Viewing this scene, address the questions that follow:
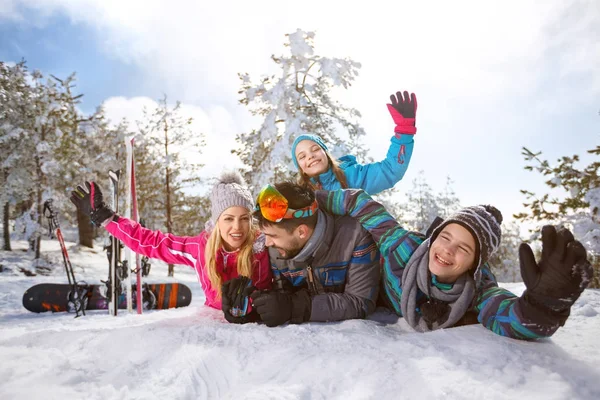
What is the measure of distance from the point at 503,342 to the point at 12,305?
1055 centimetres

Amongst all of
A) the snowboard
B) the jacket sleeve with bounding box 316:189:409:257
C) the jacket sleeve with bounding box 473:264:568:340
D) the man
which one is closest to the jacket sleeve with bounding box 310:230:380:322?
the man

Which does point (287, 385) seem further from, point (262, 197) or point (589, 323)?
point (589, 323)

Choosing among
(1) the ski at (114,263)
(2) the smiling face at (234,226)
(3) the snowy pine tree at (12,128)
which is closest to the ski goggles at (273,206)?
(2) the smiling face at (234,226)

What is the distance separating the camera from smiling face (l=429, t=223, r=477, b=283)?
88.1 inches

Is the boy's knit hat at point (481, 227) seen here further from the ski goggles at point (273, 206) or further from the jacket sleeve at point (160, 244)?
the jacket sleeve at point (160, 244)

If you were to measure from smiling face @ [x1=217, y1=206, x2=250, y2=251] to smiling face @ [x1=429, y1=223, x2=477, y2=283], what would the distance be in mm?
1655

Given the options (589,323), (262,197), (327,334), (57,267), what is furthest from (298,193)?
(57,267)

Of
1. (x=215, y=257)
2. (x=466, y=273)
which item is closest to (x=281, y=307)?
(x=215, y=257)

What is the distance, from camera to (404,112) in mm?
4164

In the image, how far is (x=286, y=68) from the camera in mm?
10305

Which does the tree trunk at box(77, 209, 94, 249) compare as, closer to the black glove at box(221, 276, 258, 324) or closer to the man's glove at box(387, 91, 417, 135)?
the man's glove at box(387, 91, 417, 135)

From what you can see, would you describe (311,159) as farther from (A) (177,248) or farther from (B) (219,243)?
(A) (177,248)

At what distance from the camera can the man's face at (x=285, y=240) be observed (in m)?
2.69

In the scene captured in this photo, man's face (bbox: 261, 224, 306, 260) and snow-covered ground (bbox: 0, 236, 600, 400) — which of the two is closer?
snow-covered ground (bbox: 0, 236, 600, 400)
